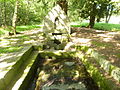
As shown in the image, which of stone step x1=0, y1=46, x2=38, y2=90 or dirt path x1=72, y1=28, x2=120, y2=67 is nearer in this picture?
stone step x1=0, y1=46, x2=38, y2=90

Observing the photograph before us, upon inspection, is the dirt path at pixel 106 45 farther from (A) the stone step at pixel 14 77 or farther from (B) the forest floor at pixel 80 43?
(A) the stone step at pixel 14 77

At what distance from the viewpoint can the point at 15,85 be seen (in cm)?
460

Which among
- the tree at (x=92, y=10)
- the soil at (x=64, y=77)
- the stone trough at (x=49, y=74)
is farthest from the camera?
the tree at (x=92, y=10)

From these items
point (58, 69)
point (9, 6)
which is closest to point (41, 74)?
point (58, 69)

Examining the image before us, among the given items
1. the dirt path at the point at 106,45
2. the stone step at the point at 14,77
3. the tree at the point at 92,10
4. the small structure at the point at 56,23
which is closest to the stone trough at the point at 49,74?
the stone step at the point at 14,77

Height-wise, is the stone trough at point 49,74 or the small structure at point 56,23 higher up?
the small structure at point 56,23

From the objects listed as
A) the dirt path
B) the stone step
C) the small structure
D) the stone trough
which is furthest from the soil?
the small structure

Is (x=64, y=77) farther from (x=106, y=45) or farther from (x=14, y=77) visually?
(x=106, y=45)

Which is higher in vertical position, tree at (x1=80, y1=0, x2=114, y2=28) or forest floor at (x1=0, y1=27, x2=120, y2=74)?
tree at (x1=80, y1=0, x2=114, y2=28)

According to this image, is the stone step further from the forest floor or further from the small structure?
the small structure

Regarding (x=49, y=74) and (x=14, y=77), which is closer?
(x=14, y=77)

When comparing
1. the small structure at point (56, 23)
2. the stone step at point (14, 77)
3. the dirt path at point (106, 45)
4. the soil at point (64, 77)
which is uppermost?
the small structure at point (56, 23)

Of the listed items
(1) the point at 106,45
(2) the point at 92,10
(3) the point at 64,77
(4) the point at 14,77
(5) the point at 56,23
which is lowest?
(3) the point at 64,77

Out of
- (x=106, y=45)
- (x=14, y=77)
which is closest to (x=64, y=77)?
(x=14, y=77)
